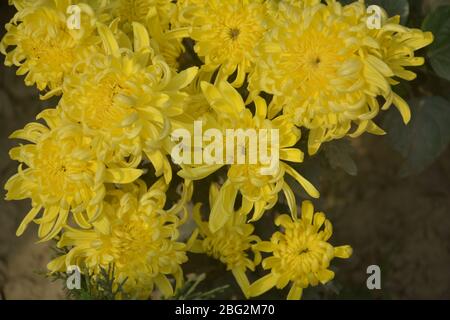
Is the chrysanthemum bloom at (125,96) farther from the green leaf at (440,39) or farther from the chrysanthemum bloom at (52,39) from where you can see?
the green leaf at (440,39)

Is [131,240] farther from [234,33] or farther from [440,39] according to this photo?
[440,39]

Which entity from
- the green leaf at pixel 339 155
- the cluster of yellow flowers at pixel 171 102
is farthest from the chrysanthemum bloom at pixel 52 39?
the green leaf at pixel 339 155

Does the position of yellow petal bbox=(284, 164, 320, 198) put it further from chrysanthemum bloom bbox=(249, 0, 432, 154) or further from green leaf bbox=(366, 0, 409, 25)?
green leaf bbox=(366, 0, 409, 25)

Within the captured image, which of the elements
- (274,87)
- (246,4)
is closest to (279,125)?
(274,87)

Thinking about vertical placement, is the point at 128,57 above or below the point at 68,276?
above

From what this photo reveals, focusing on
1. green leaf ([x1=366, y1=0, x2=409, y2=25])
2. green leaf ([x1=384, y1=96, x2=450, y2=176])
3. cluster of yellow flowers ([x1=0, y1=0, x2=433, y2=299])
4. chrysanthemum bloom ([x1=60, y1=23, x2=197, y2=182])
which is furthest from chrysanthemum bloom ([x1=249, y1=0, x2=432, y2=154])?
green leaf ([x1=384, y1=96, x2=450, y2=176])

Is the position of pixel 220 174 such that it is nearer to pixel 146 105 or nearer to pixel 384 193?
pixel 146 105

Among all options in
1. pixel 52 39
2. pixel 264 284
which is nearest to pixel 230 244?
pixel 264 284

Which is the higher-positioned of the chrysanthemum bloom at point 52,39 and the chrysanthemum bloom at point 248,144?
the chrysanthemum bloom at point 52,39
